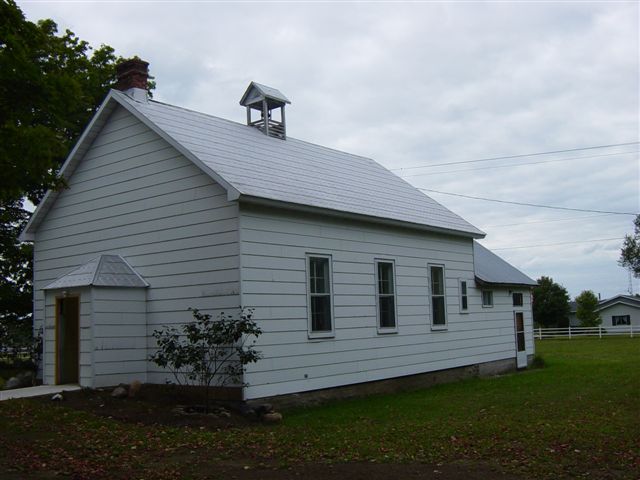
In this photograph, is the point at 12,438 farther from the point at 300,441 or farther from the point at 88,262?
the point at 88,262

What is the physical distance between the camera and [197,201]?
14.5m

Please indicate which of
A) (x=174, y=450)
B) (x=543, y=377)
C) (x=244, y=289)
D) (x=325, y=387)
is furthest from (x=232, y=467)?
(x=543, y=377)

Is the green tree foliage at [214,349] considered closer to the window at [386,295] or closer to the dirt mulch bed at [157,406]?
the dirt mulch bed at [157,406]

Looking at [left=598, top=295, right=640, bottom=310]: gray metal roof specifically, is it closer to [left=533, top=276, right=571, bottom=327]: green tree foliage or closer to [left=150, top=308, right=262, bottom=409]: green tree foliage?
[left=533, top=276, right=571, bottom=327]: green tree foliage

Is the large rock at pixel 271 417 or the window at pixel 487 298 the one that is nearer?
the large rock at pixel 271 417

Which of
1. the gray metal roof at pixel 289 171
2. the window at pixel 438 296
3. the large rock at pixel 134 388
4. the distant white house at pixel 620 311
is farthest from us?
the distant white house at pixel 620 311

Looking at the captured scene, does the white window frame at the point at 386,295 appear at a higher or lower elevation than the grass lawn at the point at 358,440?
higher

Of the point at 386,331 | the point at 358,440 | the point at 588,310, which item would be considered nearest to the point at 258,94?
the point at 386,331

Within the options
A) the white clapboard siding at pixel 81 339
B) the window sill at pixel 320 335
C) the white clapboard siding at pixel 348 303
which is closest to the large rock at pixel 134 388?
the white clapboard siding at pixel 81 339

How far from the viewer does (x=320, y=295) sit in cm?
1556

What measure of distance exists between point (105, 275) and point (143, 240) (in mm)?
1198

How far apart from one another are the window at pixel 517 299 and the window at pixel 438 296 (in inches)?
224

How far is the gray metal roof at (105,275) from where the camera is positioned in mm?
14680

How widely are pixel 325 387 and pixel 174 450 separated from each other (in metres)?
5.78
